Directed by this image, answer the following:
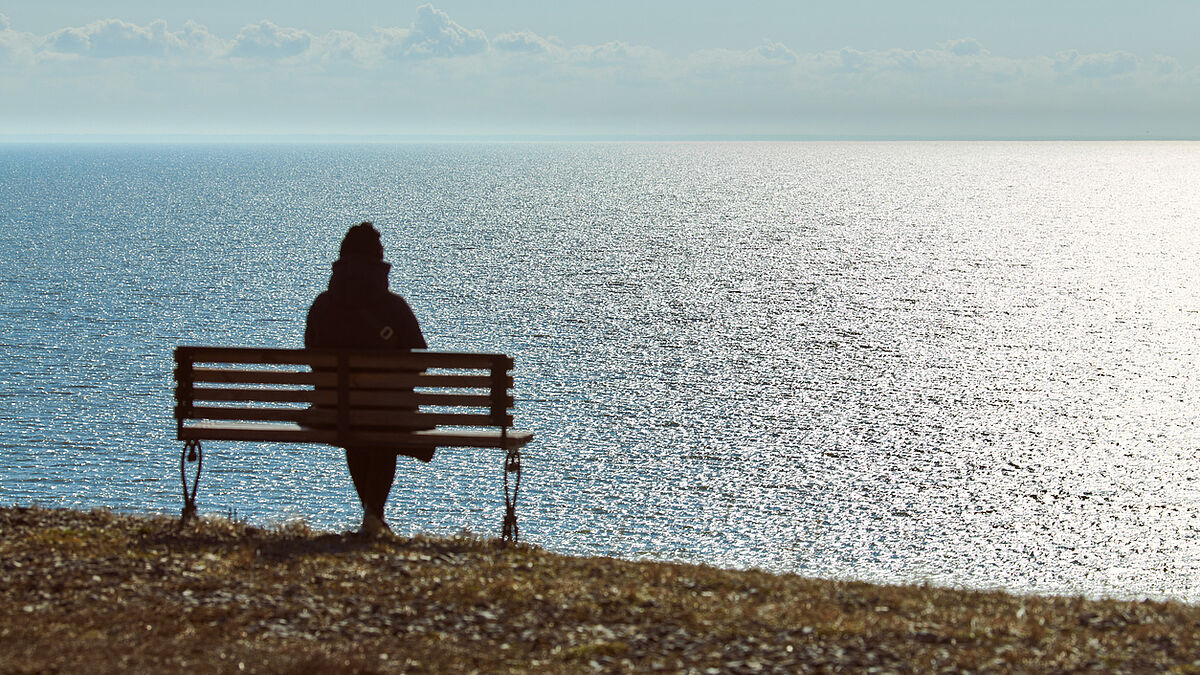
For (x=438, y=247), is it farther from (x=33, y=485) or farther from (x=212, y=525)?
(x=212, y=525)

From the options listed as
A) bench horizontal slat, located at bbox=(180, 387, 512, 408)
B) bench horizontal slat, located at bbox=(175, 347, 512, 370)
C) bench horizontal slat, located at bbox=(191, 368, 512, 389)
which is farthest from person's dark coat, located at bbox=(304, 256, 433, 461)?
bench horizontal slat, located at bbox=(180, 387, 512, 408)

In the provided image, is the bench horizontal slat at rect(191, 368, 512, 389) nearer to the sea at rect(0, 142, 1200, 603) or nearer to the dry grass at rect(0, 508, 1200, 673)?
the sea at rect(0, 142, 1200, 603)

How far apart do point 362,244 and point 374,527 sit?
9.84 ft

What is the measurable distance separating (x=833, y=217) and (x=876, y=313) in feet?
316

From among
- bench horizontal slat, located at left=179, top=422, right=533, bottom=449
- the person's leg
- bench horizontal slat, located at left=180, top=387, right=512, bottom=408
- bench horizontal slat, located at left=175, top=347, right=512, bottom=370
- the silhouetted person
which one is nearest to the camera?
bench horizontal slat, located at left=175, top=347, right=512, bottom=370

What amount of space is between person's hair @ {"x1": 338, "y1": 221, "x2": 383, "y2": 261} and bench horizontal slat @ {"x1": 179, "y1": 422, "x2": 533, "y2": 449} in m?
1.91

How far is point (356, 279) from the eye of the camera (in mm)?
12227

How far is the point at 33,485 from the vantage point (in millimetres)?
40156

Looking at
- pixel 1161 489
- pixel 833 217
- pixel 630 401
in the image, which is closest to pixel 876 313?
pixel 630 401

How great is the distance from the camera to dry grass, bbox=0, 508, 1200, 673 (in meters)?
7.64

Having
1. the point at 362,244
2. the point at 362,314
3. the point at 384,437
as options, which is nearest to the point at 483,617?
the point at 384,437

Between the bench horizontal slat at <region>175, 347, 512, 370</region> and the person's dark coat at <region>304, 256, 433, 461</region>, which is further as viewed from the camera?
the person's dark coat at <region>304, 256, 433, 461</region>

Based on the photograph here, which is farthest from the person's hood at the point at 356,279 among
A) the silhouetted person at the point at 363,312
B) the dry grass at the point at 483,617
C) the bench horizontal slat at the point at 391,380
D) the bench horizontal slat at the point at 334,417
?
the dry grass at the point at 483,617

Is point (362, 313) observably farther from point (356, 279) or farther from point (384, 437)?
point (384, 437)
